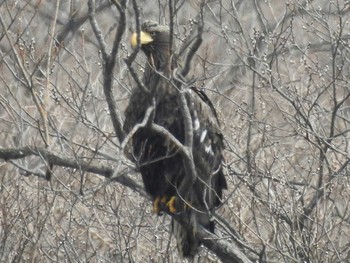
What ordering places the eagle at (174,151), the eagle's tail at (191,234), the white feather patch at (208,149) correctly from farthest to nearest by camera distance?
1. the white feather patch at (208,149)
2. the eagle's tail at (191,234)
3. the eagle at (174,151)

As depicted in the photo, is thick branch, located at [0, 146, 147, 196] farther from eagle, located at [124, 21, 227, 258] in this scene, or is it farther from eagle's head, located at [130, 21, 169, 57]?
eagle's head, located at [130, 21, 169, 57]

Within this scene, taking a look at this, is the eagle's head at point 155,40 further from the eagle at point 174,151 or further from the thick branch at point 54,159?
the thick branch at point 54,159

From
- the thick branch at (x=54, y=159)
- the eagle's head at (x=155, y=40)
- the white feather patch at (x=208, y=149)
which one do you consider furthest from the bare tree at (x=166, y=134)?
the white feather patch at (x=208, y=149)

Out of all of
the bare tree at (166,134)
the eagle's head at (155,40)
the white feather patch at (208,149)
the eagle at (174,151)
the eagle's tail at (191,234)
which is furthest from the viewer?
the eagle's head at (155,40)

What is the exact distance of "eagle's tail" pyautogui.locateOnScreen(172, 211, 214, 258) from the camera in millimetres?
8758

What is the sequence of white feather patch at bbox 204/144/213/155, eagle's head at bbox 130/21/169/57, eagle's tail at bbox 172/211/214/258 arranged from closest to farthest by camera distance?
eagle's tail at bbox 172/211/214/258 < white feather patch at bbox 204/144/213/155 < eagle's head at bbox 130/21/169/57

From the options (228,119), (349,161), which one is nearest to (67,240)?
(349,161)

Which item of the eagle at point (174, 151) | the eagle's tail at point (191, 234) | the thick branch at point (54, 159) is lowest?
the thick branch at point (54, 159)

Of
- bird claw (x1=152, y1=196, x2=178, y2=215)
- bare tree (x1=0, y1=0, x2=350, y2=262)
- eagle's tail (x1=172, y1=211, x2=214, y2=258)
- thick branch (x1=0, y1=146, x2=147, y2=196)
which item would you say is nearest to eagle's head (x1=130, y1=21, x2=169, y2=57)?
bare tree (x1=0, y1=0, x2=350, y2=262)

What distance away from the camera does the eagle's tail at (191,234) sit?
8.76 meters

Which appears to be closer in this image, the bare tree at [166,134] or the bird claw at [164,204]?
the bare tree at [166,134]

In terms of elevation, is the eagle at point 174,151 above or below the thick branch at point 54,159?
above

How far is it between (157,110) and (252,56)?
125 centimetres

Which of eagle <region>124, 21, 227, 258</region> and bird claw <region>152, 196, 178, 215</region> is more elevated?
eagle <region>124, 21, 227, 258</region>
